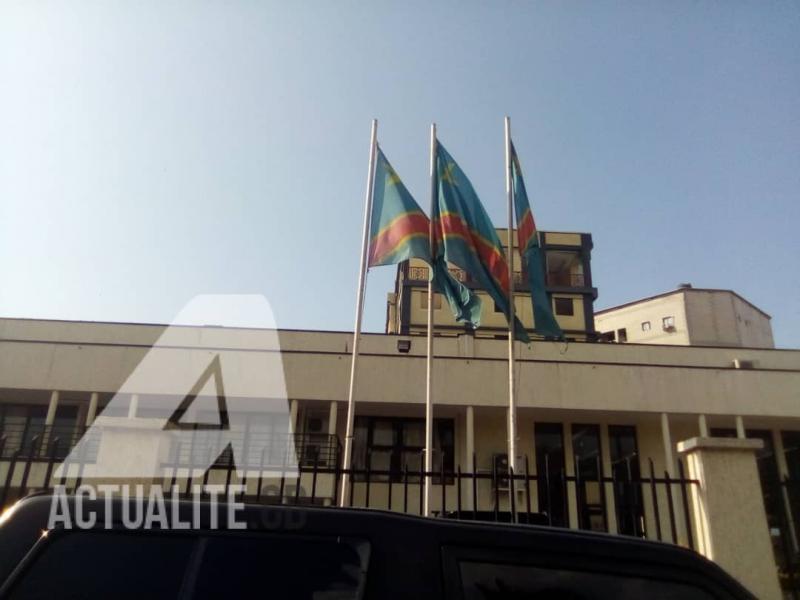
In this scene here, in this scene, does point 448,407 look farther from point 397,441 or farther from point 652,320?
point 652,320

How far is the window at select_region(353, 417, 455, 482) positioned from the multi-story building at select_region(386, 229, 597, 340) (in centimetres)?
1054

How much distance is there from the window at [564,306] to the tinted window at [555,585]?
33750 millimetres

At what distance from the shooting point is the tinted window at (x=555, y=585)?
1.98 meters

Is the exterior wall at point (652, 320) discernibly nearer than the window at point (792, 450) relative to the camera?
No

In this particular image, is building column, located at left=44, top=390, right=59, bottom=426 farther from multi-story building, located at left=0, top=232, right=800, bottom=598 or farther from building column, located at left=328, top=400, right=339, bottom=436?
building column, located at left=328, top=400, right=339, bottom=436

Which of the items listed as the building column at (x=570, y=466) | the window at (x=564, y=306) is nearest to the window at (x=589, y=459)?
the building column at (x=570, y=466)

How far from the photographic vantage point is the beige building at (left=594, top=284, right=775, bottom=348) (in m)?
45.3

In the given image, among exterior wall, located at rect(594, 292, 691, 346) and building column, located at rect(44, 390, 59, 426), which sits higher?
exterior wall, located at rect(594, 292, 691, 346)

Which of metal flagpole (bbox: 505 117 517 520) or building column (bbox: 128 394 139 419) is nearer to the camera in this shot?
metal flagpole (bbox: 505 117 517 520)

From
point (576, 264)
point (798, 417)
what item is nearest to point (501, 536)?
point (798, 417)

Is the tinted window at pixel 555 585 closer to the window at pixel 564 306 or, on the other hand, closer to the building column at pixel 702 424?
the building column at pixel 702 424

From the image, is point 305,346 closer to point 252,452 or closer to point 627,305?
point 252,452

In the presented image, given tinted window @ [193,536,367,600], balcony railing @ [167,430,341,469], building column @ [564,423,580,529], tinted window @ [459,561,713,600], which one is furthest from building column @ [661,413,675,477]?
tinted window @ [193,536,367,600]

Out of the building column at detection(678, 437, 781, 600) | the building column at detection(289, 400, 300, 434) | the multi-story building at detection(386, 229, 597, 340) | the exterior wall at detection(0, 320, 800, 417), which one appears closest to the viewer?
the building column at detection(678, 437, 781, 600)
